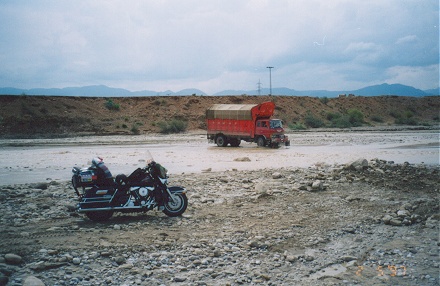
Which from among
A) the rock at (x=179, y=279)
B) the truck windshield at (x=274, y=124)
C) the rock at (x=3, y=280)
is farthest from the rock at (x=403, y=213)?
the truck windshield at (x=274, y=124)

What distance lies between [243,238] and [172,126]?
147 feet

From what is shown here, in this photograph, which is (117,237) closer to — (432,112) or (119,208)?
(119,208)

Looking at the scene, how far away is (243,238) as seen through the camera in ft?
26.0

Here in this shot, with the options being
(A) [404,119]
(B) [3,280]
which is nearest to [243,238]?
(B) [3,280]

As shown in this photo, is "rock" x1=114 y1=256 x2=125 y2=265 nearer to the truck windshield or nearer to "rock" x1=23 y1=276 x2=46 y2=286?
"rock" x1=23 y1=276 x2=46 y2=286

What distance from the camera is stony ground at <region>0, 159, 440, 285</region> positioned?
250 inches

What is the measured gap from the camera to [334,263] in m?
6.95

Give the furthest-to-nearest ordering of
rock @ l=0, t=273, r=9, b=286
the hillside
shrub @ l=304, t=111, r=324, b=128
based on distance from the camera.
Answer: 1. shrub @ l=304, t=111, r=324, b=128
2. the hillside
3. rock @ l=0, t=273, r=9, b=286

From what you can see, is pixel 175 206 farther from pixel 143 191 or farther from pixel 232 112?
pixel 232 112

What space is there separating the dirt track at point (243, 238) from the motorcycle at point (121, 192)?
0.30 meters

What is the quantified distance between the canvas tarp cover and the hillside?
20.4m

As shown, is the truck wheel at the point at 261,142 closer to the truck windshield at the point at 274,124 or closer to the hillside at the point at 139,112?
the truck windshield at the point at 274,124

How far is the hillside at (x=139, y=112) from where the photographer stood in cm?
4947

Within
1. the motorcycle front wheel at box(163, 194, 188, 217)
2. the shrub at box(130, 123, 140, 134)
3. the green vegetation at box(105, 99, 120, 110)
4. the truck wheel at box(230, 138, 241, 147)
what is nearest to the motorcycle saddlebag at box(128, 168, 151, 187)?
the motorcycle front wheel at box(163, 194, 188, 217)
